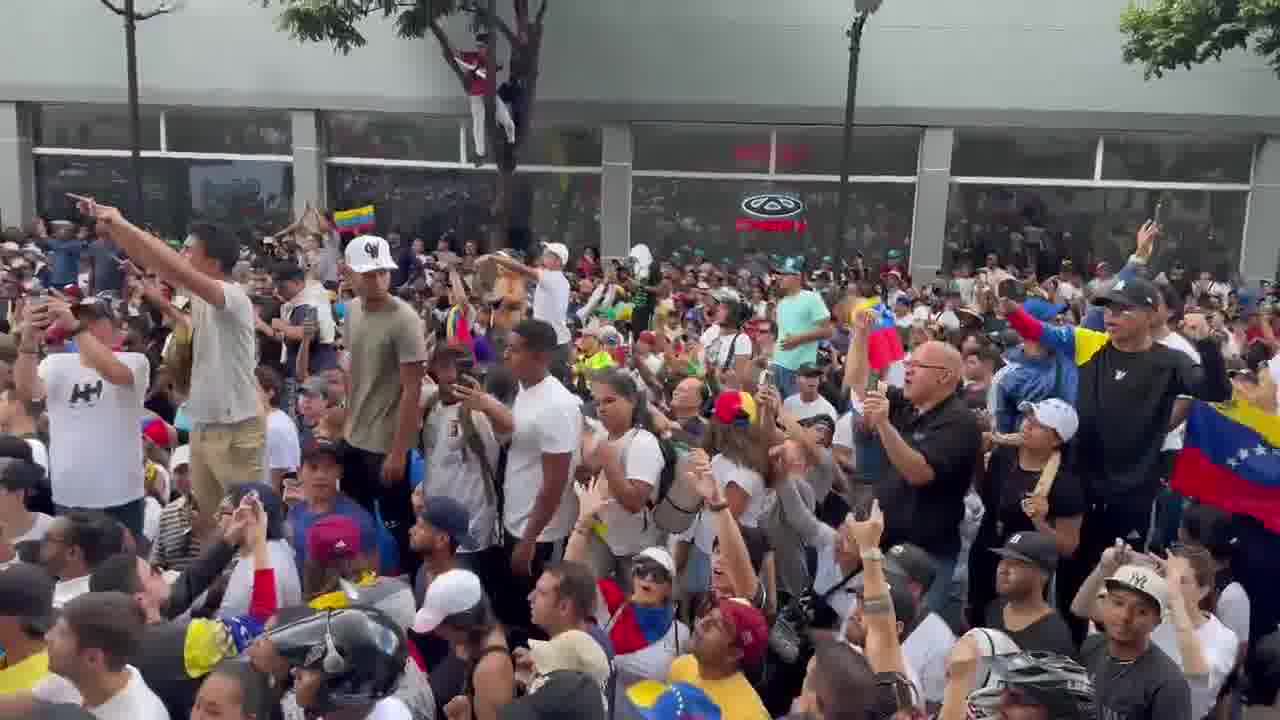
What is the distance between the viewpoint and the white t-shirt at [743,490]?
17.8 ft

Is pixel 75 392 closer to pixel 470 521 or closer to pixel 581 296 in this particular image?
pixel 470 521

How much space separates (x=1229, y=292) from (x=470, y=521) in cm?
1662

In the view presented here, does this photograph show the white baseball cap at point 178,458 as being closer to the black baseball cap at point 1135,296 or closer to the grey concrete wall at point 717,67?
the black baseball cap at point 1135,296

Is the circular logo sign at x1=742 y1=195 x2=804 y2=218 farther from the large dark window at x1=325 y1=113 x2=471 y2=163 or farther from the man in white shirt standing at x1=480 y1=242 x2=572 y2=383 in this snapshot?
the man in white shirt standing at x1=480 y1=242 x2=572 y2=383

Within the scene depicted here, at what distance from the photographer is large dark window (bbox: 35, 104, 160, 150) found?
2428 cm

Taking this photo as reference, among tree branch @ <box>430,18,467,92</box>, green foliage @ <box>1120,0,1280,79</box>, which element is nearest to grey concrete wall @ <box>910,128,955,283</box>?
green foliage @ <box>1120,0,1280,79</box>

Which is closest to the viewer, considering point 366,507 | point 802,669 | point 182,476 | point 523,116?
point 802,669

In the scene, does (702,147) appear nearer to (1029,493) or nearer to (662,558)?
(1029,493)

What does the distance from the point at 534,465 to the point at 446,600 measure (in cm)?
140

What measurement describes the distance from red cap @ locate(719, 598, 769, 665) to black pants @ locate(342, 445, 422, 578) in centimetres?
234

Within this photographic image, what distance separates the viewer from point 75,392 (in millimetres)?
5672

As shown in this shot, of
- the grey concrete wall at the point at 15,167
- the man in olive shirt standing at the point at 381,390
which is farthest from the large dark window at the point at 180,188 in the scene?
the man in olive shirt standing at the point at 381,390

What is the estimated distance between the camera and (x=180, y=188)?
80.0 feet

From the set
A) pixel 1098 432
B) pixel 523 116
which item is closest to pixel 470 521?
pixel 1098 432
